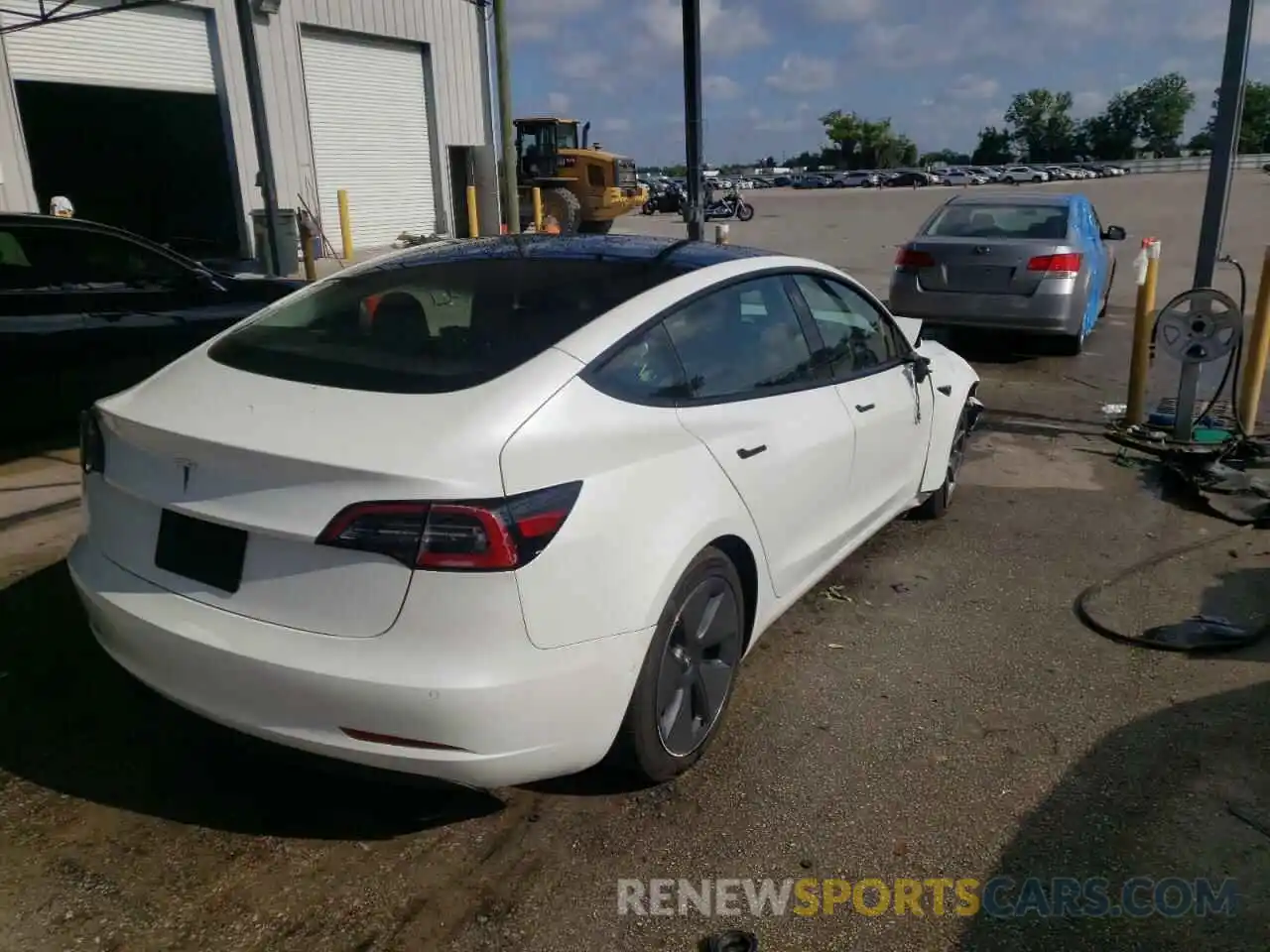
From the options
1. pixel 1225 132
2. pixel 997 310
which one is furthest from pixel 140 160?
pixel 1225 132

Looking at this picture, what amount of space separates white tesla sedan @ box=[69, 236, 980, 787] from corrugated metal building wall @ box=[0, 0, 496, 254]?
1274cm

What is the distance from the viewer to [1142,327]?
664 cm

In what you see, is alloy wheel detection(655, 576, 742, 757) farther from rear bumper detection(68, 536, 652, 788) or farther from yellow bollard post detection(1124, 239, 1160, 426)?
yellow bollard post detection(1124, 239, 1160, 426)

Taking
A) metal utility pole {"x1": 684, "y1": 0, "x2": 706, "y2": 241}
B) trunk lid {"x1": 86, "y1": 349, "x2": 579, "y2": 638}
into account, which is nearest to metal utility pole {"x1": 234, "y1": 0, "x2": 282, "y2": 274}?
metal utility pole {"x1": 684, "y1": 0, "x2": 706, "y2": 241}

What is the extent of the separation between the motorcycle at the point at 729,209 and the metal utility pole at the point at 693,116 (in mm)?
24354

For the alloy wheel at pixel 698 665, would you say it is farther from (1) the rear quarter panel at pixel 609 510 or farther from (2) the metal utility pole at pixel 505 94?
(2) the metal utility pole at pixel 505 94

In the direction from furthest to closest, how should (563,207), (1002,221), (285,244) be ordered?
1. (563,207)
2. (285,244)
3. (1002,221)

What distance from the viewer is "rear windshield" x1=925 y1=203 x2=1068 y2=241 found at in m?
9.18

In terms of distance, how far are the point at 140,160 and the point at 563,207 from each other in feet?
29.3

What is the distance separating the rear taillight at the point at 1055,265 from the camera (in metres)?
8.61

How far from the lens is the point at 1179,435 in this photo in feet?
20.9

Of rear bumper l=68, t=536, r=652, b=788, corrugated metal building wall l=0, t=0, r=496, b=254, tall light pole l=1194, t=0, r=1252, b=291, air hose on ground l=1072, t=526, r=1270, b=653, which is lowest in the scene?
air hose on ground l=1072, t=526, r=1270, b=653

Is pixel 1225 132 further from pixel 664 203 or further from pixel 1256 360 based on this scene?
pixel 664 203

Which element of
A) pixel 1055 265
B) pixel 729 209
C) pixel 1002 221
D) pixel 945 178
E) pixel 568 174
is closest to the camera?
pixel 1055 265
